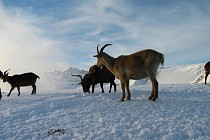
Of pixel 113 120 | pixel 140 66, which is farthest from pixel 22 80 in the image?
pixel 113 120

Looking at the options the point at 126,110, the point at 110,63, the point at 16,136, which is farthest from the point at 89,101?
the point at 16,136

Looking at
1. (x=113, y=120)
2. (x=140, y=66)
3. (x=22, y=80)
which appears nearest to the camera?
(x=113, y=120)

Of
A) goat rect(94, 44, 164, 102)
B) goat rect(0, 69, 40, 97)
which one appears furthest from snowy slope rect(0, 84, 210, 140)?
goat rect(0, 69, 40, 97)

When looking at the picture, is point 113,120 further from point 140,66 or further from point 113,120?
point 140,66

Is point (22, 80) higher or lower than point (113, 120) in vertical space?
higher

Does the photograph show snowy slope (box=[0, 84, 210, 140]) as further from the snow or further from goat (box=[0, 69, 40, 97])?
goat (box=[0, 69, 40, 97])

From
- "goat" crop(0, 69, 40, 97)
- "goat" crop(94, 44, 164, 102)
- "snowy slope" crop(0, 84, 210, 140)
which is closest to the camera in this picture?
"snowy slope" crop(0, 84, 210, 140)

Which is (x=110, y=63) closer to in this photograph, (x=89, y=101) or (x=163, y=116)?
(x=89, y=101)

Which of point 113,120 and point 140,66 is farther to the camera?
point 140,66

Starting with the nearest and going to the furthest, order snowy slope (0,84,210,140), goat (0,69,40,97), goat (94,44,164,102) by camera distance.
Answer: snowy slope (0,84,210,140), goat (94,44,164,102), goat (0,69,40,97)

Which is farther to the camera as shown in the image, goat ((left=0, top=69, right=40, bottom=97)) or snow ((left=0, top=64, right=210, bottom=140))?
goat ((left=0, top=69, right=40, bottom=97))

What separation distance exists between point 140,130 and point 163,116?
1.99m

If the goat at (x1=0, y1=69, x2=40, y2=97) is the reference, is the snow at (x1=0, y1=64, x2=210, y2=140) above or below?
below

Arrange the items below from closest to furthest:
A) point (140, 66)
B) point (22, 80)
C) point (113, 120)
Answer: point (113, 120) → point (140, 66) → point (22, 80)
